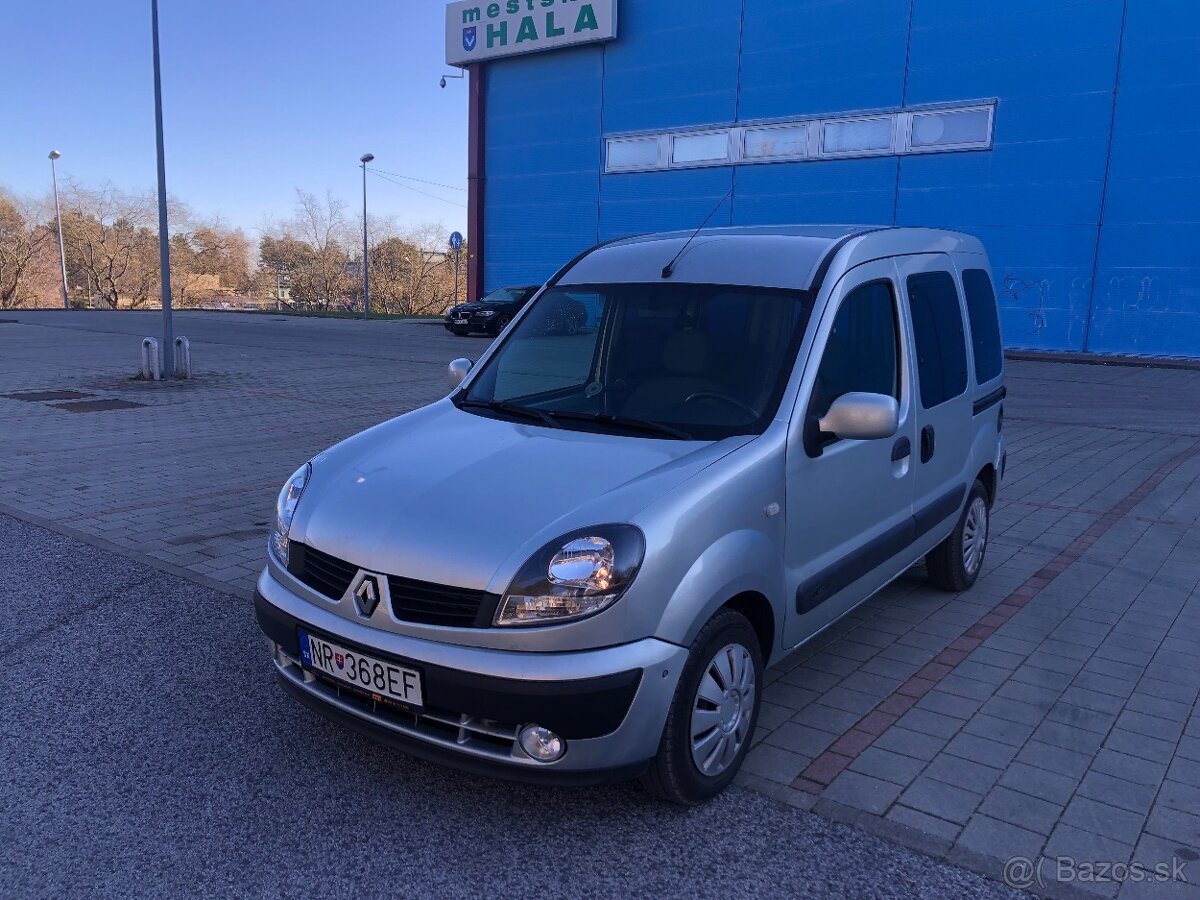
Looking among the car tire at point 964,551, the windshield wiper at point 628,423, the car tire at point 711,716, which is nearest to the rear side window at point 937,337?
the car tire at point 964,551

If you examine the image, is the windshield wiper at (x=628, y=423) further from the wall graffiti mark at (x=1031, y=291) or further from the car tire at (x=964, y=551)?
the wall graffiti mark at (x=1031, y=291)

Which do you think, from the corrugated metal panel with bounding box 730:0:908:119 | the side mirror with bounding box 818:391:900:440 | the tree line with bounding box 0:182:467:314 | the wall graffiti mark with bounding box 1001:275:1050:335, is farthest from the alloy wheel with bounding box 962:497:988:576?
the tree line with bounding box 0:182:467:314

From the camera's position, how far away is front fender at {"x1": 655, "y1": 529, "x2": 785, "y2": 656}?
2797 millimetres

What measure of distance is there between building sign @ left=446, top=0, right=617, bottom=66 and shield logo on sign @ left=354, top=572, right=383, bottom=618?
2759 centimetres

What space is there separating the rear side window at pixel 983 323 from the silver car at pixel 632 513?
692 millimetres

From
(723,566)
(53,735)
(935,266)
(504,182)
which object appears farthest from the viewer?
(504,182)

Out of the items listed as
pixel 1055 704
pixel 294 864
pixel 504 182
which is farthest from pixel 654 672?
pixel 504 182

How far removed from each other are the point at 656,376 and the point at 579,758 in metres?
1.59

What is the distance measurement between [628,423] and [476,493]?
2.48 ft

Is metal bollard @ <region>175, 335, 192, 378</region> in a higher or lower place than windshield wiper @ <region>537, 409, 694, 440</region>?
lower

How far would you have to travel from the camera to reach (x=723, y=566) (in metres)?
2.94

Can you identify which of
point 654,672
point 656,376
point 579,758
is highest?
point 656,376

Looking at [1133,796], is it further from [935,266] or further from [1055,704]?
[935,266]

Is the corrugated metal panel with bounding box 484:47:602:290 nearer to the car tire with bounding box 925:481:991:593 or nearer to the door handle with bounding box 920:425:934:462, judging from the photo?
the car tire with bounding box 925:481:991:593
